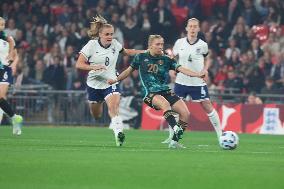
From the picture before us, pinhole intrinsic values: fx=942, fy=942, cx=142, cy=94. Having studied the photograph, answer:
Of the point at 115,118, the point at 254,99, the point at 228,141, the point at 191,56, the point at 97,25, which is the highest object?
the point at 97,25

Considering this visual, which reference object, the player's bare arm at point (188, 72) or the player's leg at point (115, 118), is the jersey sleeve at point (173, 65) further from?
the player's leg at point (115, 118)

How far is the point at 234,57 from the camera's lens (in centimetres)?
2828

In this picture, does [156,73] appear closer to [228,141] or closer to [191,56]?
[228,141]

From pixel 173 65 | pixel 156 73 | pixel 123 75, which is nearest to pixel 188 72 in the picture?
pixel 173 65

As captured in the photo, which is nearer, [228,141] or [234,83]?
[228,141]

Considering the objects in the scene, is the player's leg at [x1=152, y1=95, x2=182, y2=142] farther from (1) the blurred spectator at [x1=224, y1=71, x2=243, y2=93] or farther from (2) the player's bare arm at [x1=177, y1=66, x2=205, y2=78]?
(1) the blurred spectator at [x1=224, y1=71, x2=243, y2=93]

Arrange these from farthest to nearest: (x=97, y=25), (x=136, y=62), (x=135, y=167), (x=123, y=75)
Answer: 1. (x=97, y=25)
2. (x=136, y=62)
3. (x=123, y=75)
4. (x=135, y=167)

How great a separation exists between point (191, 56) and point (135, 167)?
763cm

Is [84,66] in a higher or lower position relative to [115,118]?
higher

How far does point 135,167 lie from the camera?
1237 cm

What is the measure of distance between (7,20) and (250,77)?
9995mm

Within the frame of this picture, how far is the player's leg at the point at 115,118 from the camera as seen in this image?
1673 cm

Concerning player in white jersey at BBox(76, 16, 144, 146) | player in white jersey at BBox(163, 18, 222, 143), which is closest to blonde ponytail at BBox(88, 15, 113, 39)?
player in white jersey at BBox(76, 16, 144, 146)

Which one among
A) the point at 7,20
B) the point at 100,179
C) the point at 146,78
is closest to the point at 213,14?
the point at 7,20
